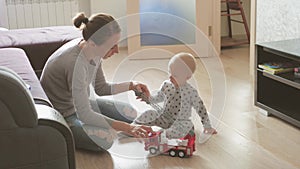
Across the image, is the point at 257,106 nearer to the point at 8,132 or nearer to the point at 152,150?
the point at 152,150

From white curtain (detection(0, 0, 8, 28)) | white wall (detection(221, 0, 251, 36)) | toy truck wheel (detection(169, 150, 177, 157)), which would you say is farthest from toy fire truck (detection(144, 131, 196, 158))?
white wall (detection(221, 0, 251, 36))

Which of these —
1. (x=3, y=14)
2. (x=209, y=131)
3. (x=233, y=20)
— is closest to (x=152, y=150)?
(x=209, y=131)

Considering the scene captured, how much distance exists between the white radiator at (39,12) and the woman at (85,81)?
215cm

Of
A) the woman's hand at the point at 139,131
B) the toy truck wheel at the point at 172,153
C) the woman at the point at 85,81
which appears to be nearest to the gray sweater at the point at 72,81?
the woman at the point at 85,81

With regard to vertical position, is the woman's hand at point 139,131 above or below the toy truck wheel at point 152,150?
above

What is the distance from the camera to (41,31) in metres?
3.62

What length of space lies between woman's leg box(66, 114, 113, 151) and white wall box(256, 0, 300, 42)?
156 cm

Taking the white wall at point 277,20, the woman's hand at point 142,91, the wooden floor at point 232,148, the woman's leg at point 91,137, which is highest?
the white wall at point 277,20

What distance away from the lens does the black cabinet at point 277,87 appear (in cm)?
288

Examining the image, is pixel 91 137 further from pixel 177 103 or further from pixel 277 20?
pixel 277 20

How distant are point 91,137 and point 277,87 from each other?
131cm

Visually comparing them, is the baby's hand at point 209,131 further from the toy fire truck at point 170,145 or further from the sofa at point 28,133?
the sofa at point 28,133

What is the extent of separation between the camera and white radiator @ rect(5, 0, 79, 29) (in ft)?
15.0

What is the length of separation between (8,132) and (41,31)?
2.03 metres
